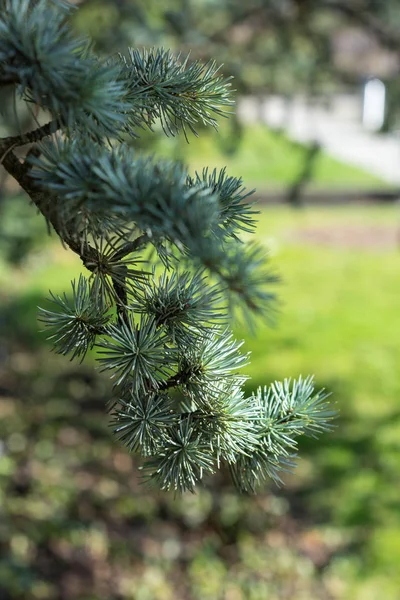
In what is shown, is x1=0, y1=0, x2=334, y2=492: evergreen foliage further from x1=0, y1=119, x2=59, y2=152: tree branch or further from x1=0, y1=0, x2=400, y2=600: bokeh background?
x1=0, y1=0, x2=400, y2=600: bokeh background

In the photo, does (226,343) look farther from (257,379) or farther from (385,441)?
(257,379)

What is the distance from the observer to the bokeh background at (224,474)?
3.51m

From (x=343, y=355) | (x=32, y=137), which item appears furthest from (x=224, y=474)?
(x=32, y=137)

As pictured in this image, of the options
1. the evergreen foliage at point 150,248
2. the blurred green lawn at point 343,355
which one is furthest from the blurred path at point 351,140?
the evergreen foliage at point 150,248

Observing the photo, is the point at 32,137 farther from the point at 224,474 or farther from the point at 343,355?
the point at 343,355

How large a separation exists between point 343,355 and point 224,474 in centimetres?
232

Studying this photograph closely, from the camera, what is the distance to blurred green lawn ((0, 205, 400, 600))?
3.76 meters

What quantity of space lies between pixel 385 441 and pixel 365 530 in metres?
1.06

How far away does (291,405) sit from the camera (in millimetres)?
997

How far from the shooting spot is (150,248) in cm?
94

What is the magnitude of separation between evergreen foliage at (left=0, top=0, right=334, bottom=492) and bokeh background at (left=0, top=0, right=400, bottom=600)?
891 millimetres

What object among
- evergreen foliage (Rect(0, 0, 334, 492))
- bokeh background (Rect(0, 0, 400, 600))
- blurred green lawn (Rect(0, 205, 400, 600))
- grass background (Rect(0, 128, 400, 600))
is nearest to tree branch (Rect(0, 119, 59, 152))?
evergreen foliage (Rect(0, 0, 334, 492))

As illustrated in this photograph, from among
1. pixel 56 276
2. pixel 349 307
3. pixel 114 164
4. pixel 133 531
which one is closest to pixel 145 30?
pixel 133 531

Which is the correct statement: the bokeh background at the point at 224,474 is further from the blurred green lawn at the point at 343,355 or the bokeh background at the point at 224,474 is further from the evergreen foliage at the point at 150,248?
the evergreen foliage at the point at 150,248
